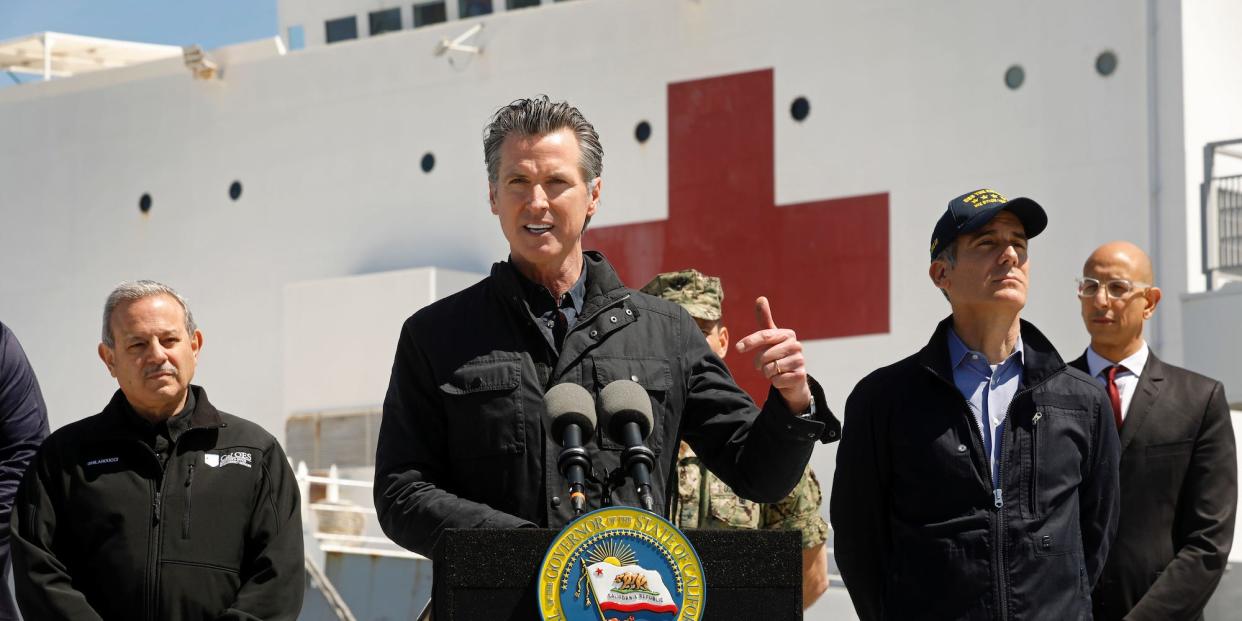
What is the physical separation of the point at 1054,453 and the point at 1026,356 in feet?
0.57

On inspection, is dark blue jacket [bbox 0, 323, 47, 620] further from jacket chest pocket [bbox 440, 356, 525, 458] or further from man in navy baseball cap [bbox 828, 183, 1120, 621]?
man in navy baseball cap [bbox 828, 183, 1120, 621]

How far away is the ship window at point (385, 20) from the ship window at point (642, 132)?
2175mm

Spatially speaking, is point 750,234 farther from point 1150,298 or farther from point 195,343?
point 195,343

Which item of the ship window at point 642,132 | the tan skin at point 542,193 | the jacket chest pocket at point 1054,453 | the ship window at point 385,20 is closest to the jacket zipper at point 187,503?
the tan skin at point 542,193

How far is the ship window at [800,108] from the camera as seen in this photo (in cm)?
873

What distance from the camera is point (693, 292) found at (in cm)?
388

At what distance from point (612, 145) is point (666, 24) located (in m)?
0.70

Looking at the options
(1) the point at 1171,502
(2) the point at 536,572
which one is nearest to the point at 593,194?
(2) the point at 536,572

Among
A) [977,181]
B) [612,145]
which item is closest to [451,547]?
[977,181]

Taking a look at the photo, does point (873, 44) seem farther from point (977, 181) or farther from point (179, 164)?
point (179, 164)

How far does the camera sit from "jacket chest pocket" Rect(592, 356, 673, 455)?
2311mm

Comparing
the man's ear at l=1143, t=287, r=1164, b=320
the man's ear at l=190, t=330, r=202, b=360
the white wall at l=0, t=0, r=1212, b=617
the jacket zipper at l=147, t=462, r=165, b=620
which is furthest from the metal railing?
the jacket zipper at l=147, t=462, r=165, b=620

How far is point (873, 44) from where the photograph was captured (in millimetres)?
8617

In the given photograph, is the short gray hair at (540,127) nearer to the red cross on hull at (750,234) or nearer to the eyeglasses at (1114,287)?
the eyeglasses at (1114,287)
